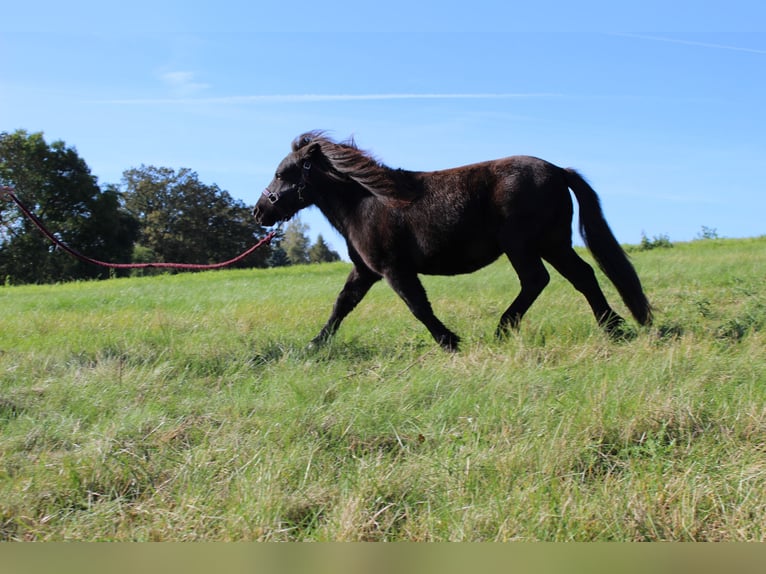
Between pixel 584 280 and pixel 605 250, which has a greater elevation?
pixel 605 250

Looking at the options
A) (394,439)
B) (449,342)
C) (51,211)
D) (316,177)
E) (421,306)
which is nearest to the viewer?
(394,439)

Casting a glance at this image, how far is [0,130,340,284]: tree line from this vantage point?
40500 millimetres

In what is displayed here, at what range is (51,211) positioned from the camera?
138 ft

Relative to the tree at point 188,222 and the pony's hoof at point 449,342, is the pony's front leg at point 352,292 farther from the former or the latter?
the tree at point 188,222

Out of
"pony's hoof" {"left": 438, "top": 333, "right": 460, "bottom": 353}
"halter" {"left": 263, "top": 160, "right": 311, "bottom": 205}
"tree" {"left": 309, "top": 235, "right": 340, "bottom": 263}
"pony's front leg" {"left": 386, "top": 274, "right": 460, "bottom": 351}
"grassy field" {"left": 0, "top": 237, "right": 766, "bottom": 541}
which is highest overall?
"tree" {"left": 309, "top": 235, "right": 340, "bottom": 263}

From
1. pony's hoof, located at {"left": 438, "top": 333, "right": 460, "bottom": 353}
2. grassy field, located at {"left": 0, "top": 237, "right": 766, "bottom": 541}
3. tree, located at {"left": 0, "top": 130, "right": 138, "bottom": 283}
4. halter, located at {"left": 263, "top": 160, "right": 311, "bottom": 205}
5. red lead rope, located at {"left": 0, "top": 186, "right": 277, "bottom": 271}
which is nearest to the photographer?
grassy field, located at {"left": 0, "top": 237, "right": 766, "bottom": 541}

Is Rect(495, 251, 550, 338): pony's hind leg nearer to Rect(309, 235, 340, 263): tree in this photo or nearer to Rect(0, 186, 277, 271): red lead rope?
Rect(0, 186, 277, 271): red lead rope

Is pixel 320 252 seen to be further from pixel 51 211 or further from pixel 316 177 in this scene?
pixel 316 177

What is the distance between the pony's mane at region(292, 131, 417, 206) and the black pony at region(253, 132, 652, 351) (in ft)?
0.04

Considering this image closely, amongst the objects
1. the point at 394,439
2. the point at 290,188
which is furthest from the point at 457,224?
Result: the point at 394,439

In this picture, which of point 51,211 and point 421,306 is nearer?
point 421,306

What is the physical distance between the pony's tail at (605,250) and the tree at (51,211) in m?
41.1

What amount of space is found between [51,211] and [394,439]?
44.6 meters

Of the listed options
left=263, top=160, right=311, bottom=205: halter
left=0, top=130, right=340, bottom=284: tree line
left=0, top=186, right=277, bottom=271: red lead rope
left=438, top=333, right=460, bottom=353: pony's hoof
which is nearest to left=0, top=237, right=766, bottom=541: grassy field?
left=438, top=333, right=460, bottom=353: pony's hoof
